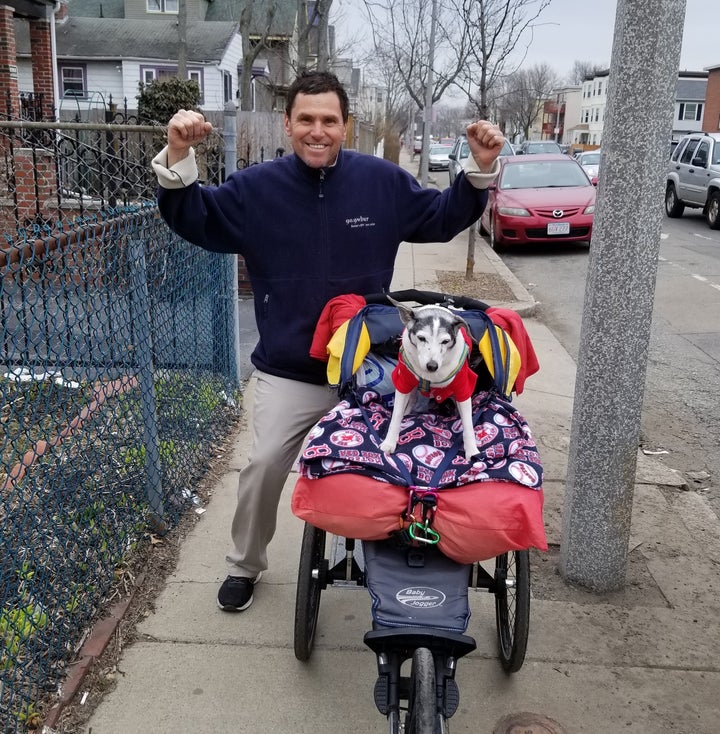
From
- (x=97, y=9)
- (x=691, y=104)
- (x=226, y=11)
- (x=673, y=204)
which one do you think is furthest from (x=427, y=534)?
(x=691, y=104)

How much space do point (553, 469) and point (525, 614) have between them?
229cm

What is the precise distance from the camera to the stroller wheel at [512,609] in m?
2.80

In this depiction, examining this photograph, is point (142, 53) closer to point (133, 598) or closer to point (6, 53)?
point (6, 53)

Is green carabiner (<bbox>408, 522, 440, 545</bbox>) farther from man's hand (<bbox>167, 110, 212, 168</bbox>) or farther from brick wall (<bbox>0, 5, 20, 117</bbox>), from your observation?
brick wall (<bbox>0, 5, 20, 117</bbox>)

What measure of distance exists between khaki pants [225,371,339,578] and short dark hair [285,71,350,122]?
3.49ft

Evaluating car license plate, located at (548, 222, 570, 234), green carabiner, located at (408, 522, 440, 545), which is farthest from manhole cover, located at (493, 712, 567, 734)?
car license plate, located at (548, 222, 570, 234)

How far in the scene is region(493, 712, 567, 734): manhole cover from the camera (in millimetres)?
2752

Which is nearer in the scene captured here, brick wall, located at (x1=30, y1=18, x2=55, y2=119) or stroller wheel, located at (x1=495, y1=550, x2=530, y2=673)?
stroller wheel, located at (x1=495, y1=550, x2=530, y2=673)

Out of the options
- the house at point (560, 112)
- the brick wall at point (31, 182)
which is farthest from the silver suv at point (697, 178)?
the house at point (560, 112)

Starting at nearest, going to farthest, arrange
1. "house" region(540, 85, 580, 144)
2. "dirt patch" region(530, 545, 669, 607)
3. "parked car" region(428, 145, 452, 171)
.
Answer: "dirt patch" region(530, 545, 669, 607) < "parked car" region(428, 145, 452, 171) < "house" region(540, 85, 580, 144)

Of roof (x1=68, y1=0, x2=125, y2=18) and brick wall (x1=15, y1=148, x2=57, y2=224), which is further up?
roof (x1=68, y1=0, x2=125, y2=18)

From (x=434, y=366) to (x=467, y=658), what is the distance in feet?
4.54

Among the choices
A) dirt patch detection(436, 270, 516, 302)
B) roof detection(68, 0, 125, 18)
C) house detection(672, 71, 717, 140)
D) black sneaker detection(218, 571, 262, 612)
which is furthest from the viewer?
house detection(672, 71, 717, 140)

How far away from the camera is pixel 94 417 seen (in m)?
3.36
